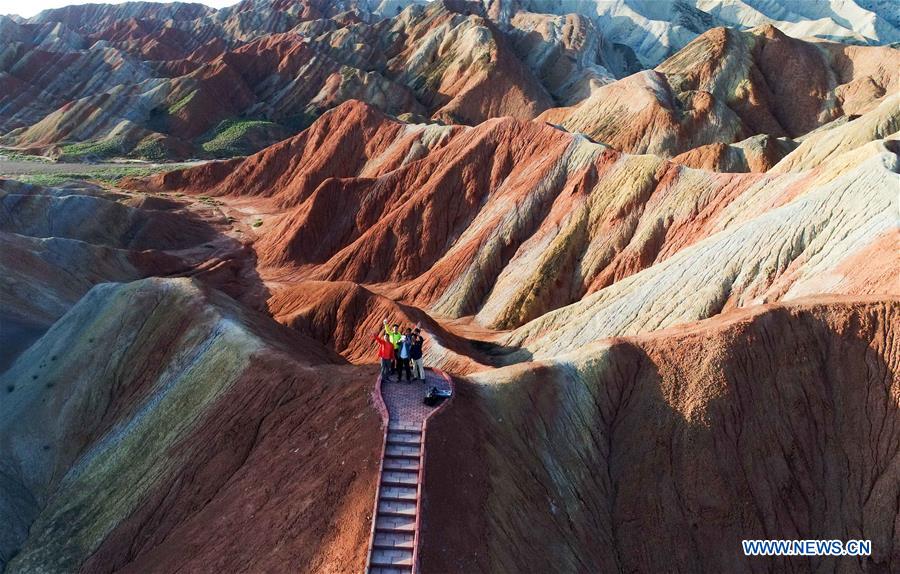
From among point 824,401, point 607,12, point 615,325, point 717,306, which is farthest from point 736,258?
point 607,12

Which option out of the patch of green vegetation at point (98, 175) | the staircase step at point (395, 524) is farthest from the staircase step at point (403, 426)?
the patch of green vegetation at point (98, 175)

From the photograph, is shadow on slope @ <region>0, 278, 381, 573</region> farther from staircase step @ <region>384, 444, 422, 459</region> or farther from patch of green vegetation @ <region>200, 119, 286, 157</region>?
patch of green vegetation @ <region>200, 119, 286, 157</region>

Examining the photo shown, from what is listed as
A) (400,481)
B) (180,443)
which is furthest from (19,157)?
(400,481)

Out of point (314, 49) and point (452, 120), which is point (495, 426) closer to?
point (452, 120)

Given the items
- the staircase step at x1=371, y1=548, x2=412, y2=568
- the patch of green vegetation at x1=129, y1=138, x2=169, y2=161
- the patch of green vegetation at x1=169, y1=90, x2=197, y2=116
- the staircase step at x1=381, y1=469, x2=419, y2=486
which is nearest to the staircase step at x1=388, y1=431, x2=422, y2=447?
the staircase step at x1=381, y1=469, x2=419, y2=486

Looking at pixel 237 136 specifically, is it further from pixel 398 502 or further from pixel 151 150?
pixel 398 502

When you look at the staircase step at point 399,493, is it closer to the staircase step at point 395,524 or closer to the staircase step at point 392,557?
the staircase step at point 395,524
